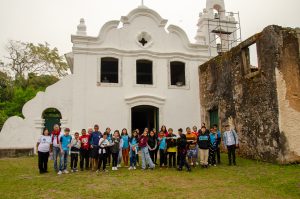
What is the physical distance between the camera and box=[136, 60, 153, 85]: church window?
658 inches

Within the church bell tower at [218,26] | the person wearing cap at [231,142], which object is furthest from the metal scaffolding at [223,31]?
the person wearing cap at [231,142]

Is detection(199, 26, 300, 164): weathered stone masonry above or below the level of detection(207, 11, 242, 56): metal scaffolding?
below

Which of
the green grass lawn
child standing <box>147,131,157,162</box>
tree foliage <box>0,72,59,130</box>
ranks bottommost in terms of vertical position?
the green grass lawn

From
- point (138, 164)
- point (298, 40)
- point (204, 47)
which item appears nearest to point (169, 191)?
point (138, 164)

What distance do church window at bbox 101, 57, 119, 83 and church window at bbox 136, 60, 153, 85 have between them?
3.97ft

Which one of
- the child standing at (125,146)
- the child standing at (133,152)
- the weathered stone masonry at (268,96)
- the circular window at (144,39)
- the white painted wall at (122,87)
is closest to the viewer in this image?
the child standing at (133,152)

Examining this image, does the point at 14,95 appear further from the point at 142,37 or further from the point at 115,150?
the point at 115,150

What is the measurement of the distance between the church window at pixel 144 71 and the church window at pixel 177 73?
4.29 ft

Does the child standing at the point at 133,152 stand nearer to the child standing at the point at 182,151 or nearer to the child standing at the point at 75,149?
the child standing at the point at 182,151

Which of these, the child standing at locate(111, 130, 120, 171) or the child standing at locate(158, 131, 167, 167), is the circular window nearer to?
the child standing at locate(158, 131, 167, 167)

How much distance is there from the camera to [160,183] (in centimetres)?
818

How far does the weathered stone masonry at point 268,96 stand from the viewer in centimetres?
1072

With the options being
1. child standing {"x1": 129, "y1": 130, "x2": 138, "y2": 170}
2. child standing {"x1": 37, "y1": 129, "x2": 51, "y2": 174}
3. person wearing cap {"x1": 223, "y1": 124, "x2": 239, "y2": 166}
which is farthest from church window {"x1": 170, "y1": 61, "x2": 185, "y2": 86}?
child standing {"x1": 37, "y1": 129, "x2": 51, "y2": 174}

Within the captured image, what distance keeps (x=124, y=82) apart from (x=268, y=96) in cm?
734
